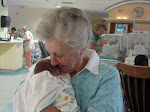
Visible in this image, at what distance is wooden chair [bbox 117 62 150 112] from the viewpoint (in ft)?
5.70

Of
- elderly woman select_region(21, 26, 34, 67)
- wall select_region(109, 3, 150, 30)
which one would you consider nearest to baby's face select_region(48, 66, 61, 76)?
elderly woman select_region(21, 26, 34, 67)

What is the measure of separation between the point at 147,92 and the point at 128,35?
1202 millimetres

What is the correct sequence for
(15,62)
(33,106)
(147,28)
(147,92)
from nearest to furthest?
(33,106) < (147,92) < (15,62) < (147,28)

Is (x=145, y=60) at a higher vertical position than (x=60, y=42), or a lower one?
lower

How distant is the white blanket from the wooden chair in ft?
3.43

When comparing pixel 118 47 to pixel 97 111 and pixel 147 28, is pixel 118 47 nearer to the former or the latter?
pixel 97 111

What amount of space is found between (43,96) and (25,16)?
35.4 ft

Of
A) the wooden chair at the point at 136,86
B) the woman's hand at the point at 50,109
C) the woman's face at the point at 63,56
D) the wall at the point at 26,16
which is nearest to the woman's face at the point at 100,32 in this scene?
the wooden chair at the point at 136,86

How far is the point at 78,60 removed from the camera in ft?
3.20

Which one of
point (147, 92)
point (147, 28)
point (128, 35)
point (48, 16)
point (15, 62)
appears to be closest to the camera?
point (48, 16)

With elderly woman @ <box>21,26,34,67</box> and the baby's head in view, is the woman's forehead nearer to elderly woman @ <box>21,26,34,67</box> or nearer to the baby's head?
the baby's head

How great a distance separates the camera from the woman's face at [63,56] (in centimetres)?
88

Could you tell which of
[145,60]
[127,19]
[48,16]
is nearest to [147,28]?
[127,19]

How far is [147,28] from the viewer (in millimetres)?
7965
